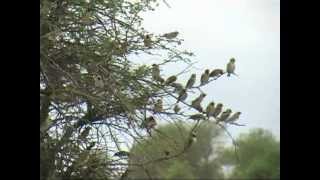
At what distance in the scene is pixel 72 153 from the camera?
2.45 feet

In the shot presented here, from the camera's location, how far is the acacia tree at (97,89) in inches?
28.1

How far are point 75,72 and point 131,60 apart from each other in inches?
4.5

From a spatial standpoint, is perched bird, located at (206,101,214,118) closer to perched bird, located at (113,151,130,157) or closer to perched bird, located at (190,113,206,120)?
perched bird, located at (190,113,206,120)

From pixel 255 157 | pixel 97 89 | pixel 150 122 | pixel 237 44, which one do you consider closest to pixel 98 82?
pixel 97 89

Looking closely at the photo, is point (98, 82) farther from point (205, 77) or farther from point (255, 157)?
point (255, 157)

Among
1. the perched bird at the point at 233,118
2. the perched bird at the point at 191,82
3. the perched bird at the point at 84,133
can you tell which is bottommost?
the perched bird at the point at 84,133

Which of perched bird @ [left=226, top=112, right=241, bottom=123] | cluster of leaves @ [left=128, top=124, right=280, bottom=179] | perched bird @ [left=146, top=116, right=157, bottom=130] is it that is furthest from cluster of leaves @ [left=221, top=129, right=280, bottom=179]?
perched bird @ [left=146, top=116, right=157, bottom=130]

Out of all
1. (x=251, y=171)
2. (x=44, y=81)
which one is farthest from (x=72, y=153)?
(x=251, y=171)

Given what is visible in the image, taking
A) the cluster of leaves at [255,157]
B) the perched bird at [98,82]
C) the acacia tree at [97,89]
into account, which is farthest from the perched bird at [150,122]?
the cluster of leaves at [255,157]

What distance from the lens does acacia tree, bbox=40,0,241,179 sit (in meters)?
0.71

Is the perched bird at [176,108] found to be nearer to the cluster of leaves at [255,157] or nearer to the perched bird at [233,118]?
the perched bird at [233,118]

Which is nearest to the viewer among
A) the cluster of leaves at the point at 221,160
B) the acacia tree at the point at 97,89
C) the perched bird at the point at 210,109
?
the acacia tree at the point at 97,89
